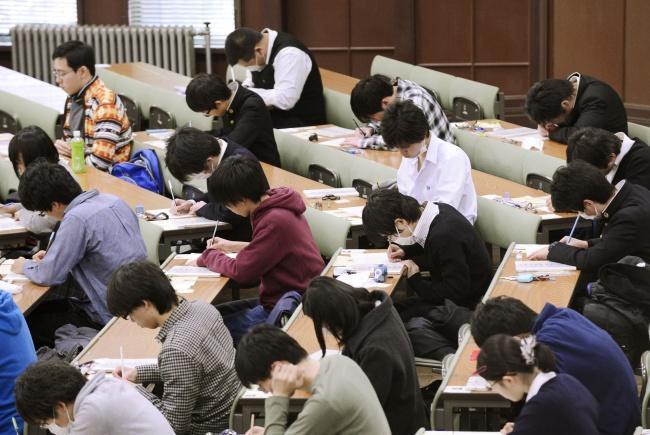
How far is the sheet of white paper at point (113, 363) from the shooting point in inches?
226

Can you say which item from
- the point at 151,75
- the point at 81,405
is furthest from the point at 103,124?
the point at 81,405

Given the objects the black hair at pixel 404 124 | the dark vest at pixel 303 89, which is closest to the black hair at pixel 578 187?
the black hair at pixel 404 124

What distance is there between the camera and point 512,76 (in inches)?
501

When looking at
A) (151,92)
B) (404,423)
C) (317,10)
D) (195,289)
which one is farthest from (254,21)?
(404,423)

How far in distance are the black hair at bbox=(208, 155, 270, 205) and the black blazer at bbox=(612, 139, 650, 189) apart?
218 cm

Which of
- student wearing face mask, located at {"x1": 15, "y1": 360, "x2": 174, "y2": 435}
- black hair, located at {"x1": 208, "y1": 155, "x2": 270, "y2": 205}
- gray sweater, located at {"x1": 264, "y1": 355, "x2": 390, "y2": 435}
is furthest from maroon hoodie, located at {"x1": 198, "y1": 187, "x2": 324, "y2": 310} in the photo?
gray sweater, located at {"x1": 264, "y1": 355, "x2": 390, "y2": 435}

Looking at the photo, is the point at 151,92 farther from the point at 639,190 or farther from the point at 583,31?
the point at 639,190

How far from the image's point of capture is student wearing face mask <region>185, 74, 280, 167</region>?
8.76 metres

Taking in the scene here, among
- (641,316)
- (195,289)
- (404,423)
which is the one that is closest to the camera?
(404,423)

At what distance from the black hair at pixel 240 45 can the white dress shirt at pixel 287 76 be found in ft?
0.98

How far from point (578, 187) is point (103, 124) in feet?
12.8

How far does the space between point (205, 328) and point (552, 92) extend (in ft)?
12.9

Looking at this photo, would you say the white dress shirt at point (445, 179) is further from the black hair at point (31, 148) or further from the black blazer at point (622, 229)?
the black hair at point (31, 148)

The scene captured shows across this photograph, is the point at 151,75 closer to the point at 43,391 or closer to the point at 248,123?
the point at 248,123
